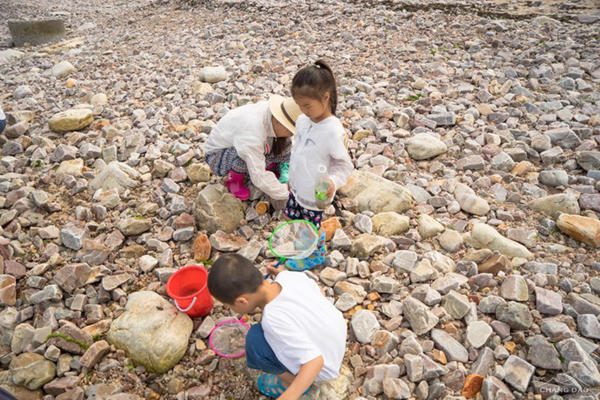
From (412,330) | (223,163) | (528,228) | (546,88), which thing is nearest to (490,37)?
(546,88)

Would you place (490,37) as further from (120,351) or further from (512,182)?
(120,351)

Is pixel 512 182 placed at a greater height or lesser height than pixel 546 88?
lesser

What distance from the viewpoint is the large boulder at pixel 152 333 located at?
241 cm

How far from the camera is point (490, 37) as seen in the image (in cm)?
638

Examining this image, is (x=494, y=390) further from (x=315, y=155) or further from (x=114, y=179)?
(x=114, y=179)

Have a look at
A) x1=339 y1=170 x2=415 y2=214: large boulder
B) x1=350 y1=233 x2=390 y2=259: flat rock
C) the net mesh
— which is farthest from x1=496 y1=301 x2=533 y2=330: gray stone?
the net mesh

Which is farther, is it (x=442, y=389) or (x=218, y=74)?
(x=218, y=74)

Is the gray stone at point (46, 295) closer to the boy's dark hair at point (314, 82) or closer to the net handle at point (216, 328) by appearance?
the net handle at point (216, 328)

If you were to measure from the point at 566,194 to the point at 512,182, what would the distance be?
493 mm

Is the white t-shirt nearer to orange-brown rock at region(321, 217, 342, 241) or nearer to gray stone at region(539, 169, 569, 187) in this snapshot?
orange-brown rock at region(321, 217, 342, 241)

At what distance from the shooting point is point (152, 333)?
97.1 inches

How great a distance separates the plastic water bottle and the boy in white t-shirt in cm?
76

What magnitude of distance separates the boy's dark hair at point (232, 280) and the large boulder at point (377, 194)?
1773 millimetres

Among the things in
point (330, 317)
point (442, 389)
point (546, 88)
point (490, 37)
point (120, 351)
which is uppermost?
point (490, 37)
